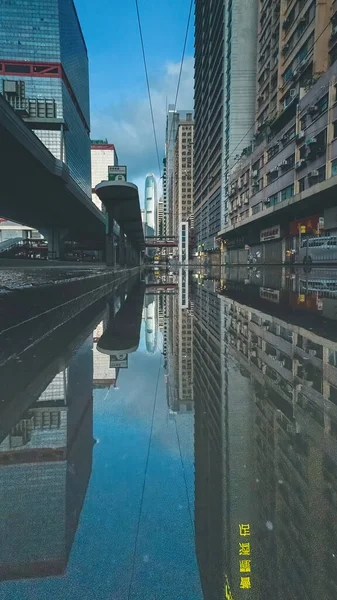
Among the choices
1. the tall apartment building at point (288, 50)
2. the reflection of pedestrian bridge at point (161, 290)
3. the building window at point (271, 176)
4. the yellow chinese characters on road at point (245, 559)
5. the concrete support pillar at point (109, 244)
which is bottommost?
the yellow chinese characters on road at point (245, 559)

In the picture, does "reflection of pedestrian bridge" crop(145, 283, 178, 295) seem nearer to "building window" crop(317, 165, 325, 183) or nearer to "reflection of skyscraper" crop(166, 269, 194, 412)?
"reflection of skyscraper" crop(166, 269, 194, 412)

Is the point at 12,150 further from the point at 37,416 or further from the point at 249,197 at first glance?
the point at 249,197

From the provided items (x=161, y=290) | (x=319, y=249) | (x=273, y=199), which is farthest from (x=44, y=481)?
(x=273, y=199)

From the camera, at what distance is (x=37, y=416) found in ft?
10.6

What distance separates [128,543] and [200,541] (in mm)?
356

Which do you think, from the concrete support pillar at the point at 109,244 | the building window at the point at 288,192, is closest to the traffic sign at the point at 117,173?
the concrete support pillar at the point at 109,244

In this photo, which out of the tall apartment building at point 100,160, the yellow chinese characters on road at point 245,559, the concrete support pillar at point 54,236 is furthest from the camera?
the tall apartment building at point 100,160

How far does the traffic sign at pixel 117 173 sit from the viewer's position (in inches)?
1449

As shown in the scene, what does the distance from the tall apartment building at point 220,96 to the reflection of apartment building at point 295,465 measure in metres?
81.8

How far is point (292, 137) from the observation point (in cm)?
4538

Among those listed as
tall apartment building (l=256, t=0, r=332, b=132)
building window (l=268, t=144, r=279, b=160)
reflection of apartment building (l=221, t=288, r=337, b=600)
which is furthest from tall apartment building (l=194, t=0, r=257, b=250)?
reflection of apartment building (l=221, t=288, r=337, b=600)

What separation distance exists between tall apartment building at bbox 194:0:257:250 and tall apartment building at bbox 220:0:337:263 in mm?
8277

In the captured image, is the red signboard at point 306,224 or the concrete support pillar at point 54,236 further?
the concrete support pillar at point 54,236

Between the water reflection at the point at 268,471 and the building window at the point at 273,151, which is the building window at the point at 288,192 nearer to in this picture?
the building window at the point at 273,151
